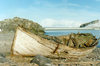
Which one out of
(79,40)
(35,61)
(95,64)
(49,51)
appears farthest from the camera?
(79,40)

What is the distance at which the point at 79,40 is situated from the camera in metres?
17.9

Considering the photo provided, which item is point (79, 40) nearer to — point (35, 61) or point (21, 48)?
point (21, 48)

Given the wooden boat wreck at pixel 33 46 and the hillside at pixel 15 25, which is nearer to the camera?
the wooden boat wreck at pixel 33 46

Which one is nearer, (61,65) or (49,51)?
(61,65)

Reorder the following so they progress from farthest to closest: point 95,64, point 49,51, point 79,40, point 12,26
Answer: point 12,26
point 79,40
point 49,51
point 95,64

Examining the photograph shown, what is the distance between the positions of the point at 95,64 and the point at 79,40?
467 centimetres

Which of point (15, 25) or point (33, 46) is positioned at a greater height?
point (15, 25)

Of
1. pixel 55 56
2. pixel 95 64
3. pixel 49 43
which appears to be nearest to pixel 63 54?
pixel 55 56

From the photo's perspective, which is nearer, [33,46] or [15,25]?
[33,46]

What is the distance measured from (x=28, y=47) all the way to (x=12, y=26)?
57403mm

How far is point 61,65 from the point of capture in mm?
12406

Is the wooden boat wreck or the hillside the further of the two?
the hillside

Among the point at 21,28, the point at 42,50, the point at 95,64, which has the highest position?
the point at 21,28

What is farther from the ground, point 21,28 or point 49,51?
point 21,28
